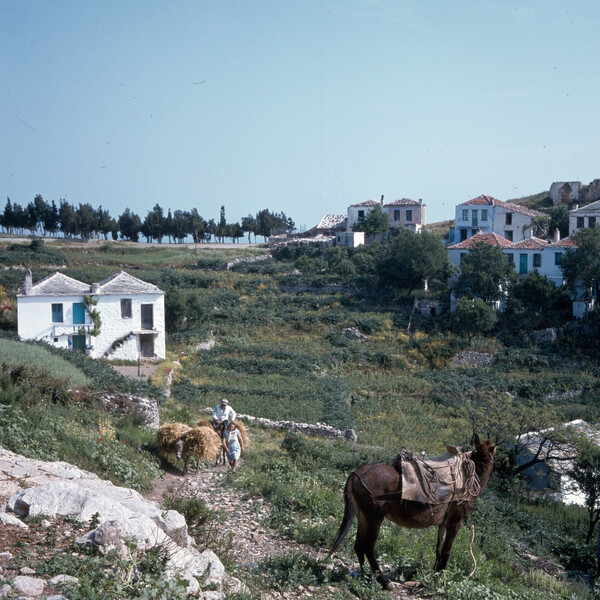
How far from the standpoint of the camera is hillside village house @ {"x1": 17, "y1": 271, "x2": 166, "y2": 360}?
31.8m

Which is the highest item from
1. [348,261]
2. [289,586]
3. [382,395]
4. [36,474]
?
[348,261]

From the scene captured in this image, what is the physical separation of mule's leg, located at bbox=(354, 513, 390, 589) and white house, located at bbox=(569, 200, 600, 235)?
165 ft

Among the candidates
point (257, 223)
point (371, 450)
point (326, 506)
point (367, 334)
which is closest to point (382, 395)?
point (367, 334)

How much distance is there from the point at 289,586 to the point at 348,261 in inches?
1886

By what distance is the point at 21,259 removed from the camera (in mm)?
57219

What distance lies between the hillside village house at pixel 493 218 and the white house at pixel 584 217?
359 cm

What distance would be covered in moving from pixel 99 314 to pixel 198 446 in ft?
72.4

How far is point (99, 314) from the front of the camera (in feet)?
108

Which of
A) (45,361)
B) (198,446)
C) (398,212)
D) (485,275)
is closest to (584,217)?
(485,275)

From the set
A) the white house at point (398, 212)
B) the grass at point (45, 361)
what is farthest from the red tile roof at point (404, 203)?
the grass at point (45, 361)

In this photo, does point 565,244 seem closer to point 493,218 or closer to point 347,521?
point 493,218

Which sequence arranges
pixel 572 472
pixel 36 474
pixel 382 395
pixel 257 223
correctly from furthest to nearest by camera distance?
pixel 257 223, pixel 382 395, pixel 572 472, pixel 36 474

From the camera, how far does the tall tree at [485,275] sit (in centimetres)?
4262

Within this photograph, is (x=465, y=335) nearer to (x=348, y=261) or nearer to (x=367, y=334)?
(x=367, y=334)
